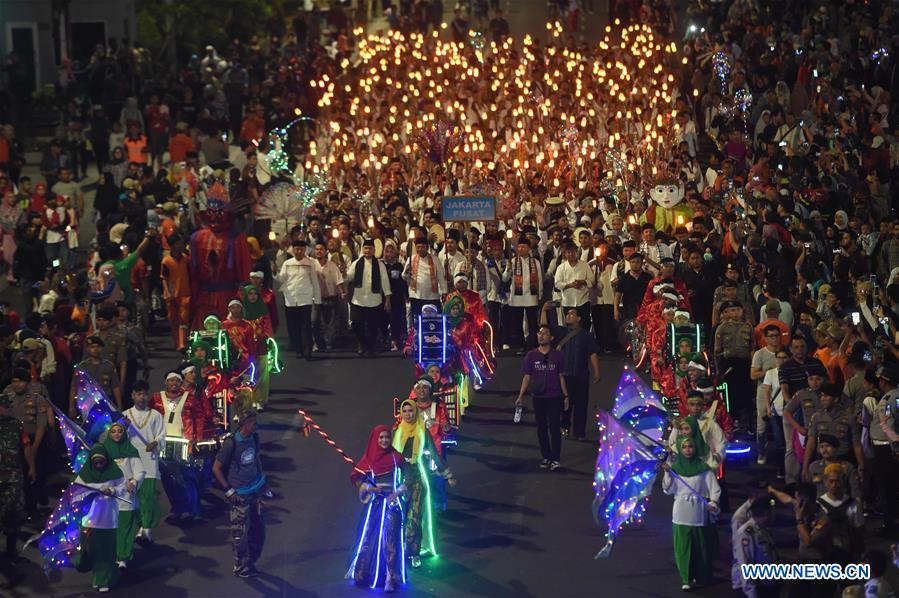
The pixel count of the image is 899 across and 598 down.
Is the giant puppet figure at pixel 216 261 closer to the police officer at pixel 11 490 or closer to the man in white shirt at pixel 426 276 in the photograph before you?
the man in white shirt at pixel 426 276

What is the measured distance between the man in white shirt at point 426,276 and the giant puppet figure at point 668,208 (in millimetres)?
3652

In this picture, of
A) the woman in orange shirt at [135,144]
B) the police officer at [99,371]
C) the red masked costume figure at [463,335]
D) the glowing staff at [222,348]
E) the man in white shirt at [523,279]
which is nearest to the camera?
the police officer at [99,371]

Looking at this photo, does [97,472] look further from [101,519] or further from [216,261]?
[216,261]

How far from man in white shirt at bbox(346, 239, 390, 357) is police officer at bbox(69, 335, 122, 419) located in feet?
16.9

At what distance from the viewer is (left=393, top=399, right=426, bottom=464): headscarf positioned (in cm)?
1628

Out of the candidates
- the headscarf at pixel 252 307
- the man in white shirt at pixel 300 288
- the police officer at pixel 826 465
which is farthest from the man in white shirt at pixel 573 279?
the police officer at pixel 826 465

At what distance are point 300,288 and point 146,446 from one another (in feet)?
22.2

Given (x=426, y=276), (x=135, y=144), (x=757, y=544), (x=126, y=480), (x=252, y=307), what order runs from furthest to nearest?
(x=135, y=144), (x=426, y=276), (x=252, y=307), (x=126, y=480), (x=757, y=544)

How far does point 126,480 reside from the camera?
16219 mm

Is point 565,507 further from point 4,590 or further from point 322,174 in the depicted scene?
point 322,174

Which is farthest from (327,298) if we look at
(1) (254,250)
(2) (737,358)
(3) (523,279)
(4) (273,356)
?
(2) (737,358)

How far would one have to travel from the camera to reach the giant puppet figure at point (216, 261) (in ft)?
71.2

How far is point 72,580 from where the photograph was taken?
53.5 feet

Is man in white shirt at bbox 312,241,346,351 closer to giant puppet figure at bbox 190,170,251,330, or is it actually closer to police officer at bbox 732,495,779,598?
giant puppet figure at bbox 190,170,251,330
